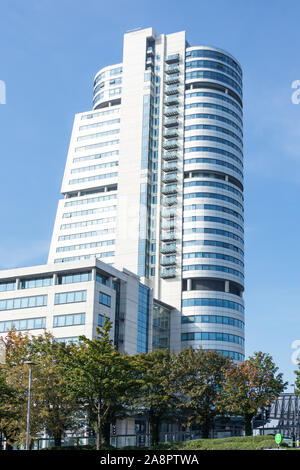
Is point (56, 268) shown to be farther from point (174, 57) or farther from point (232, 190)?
point (174, 57)

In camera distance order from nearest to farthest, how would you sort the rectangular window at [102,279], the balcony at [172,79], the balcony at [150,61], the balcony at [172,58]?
the rectangular window at [102,279], the balcony at [172,79], the balcony at [172,58], the balcony at [150,61]

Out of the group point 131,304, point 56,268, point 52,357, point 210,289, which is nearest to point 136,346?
point 131,304

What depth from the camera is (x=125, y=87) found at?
539 feet

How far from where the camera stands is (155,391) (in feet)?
260

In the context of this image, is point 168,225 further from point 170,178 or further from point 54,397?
point 54,397

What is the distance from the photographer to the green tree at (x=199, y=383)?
78375 millimetres

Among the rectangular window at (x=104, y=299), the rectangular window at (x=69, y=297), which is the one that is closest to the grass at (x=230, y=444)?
the rectangular window at (x=69, y=297)

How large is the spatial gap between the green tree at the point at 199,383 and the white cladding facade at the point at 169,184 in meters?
52.6

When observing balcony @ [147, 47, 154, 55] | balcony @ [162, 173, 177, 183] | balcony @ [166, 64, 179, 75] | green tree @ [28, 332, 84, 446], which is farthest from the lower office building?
balcony @ [147, 47, 154, 55]

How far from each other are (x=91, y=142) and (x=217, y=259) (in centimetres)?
4903

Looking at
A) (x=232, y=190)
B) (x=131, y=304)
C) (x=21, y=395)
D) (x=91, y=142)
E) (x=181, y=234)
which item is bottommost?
(x=21, y=395)

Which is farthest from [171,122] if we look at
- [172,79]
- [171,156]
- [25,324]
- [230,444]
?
[230,444]

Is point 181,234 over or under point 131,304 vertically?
over

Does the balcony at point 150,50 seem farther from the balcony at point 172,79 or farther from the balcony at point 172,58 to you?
the balcony at point 172,79
